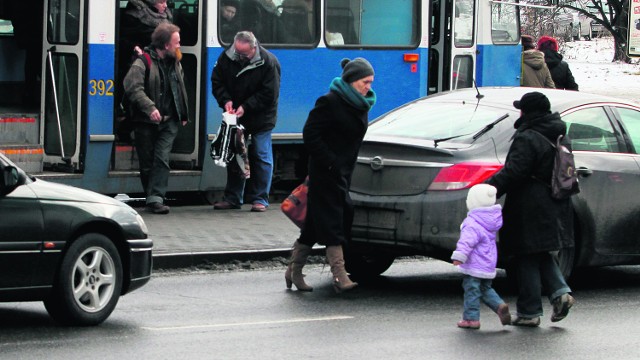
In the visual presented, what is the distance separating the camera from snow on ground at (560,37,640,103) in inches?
1231

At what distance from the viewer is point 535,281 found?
9156 mm

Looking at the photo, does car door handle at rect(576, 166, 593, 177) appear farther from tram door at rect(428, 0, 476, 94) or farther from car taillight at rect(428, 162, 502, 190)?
tram door at rect(428, 0, 476, 94)

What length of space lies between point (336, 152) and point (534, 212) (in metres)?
1.60

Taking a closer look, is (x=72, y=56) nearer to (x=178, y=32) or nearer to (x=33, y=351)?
(x=178, y=32)

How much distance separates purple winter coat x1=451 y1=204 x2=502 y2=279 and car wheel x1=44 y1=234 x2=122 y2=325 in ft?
7.19

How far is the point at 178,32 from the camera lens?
13750mm

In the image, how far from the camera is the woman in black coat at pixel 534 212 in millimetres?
9047

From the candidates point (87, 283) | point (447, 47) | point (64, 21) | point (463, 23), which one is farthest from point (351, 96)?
point (463, 23)

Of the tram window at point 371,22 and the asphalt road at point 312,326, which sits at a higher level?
the tram window at point 371,22

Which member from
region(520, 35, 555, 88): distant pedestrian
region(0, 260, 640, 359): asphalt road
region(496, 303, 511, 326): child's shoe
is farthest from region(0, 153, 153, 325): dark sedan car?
region(520, 35, 555, 88): distant pedestrian

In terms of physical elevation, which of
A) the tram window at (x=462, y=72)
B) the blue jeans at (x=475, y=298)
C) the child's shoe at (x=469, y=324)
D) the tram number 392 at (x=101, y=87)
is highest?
the tram window at (x=462, y=72)

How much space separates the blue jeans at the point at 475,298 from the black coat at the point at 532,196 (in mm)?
373

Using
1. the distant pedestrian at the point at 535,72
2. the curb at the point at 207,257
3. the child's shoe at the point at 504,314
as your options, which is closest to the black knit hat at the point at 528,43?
the distant pedestrian at the point at 535,72

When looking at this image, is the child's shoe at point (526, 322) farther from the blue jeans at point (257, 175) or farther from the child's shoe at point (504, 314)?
the blue jeans at point (257, 175)
